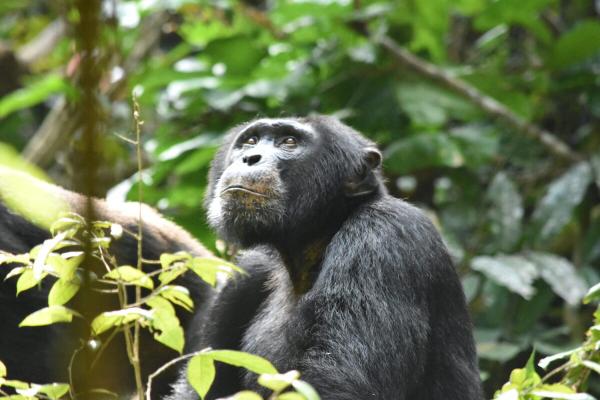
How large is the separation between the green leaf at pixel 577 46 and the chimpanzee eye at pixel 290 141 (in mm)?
4397

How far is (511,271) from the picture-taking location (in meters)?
7.16

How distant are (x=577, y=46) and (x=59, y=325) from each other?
5.58 m

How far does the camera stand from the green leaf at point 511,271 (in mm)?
6945

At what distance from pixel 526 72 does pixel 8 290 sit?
6.05 meters

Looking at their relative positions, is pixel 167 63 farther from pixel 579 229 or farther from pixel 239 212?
pixel 239 212

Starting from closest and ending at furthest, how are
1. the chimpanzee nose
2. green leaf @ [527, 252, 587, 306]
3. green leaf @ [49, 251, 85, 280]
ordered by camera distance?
green leaf @ [49, 251, 85, 280]
the chimpanzee nose
green leaf @ [527, 252, 587, 306]

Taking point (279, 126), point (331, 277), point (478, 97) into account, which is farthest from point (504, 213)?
point (331, 277)

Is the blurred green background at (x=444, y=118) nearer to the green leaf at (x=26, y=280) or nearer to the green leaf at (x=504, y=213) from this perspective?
the green leaf at (x=504, y=213)

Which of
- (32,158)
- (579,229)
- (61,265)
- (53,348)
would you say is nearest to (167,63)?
(32,158)

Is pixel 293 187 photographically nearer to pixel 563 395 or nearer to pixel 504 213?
pixel 563 395

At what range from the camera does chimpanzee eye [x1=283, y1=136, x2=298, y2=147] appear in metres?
5.11

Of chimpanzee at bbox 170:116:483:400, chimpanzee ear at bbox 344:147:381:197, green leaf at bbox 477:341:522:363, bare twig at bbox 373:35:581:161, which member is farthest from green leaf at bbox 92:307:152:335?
bare twig at bbox 373:35:581:161

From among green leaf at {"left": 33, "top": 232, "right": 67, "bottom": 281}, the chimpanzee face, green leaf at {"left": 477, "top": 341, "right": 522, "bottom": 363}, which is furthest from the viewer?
green leaf at {"left": 477, "top": 341, "right": 522, "bottom": 363}

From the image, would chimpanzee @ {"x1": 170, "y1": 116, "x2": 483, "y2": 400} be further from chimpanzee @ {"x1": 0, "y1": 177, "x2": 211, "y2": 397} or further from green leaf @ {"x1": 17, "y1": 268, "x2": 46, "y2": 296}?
green leaf @ {"x1": 17, "y1": 268, "x2": 46, "y2": 296}
